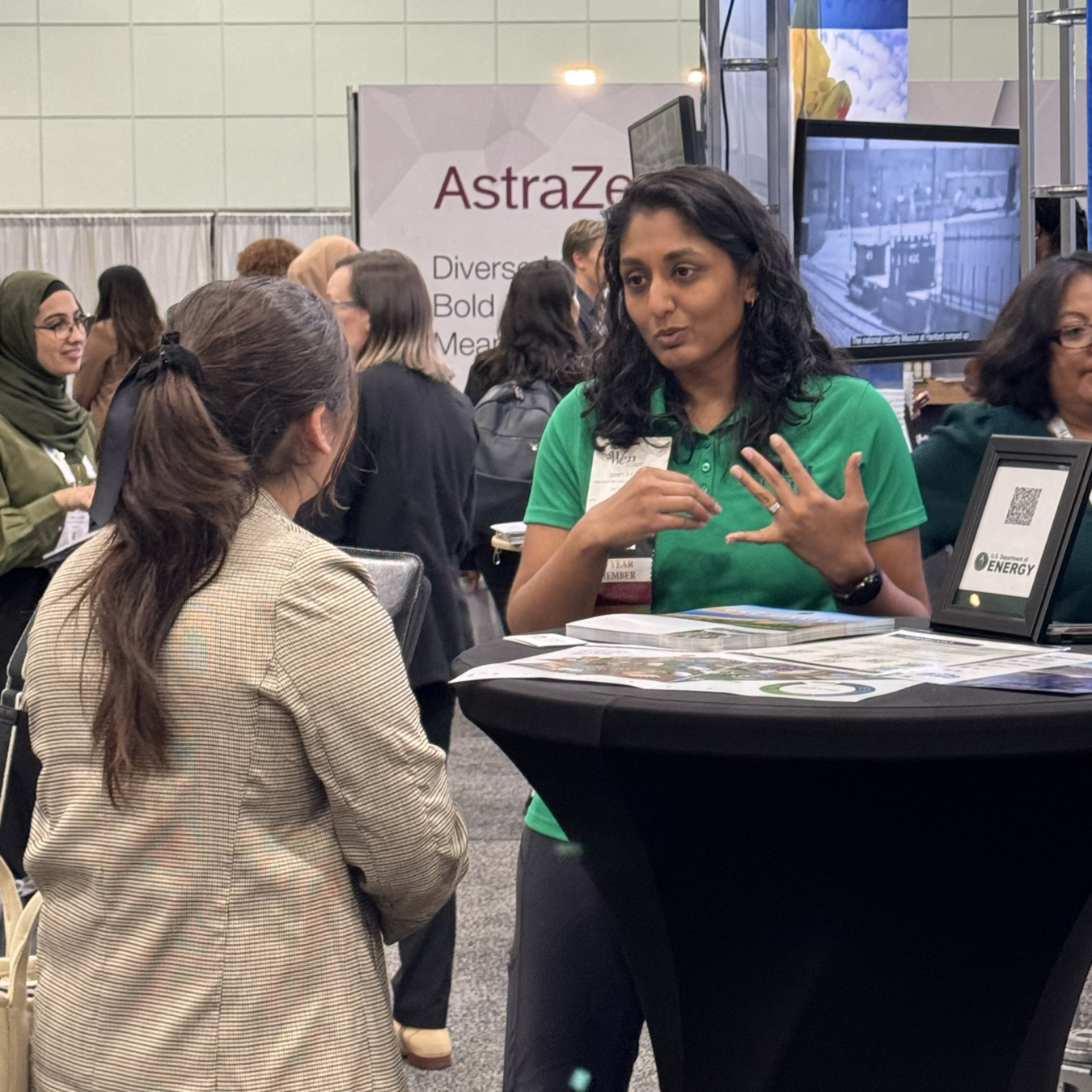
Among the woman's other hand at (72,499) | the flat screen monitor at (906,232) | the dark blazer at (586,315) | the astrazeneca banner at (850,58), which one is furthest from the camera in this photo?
the dark blazer at (586,315)

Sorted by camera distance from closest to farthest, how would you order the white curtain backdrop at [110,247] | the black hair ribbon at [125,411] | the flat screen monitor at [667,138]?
the black hair ribbon at [125,411] → the flat screen monitor at [667,138] → the white curtain backdrop at [110,247]

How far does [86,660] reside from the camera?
1.37 metres

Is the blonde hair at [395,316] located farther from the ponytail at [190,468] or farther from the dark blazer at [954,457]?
the ponytail at [190,468]

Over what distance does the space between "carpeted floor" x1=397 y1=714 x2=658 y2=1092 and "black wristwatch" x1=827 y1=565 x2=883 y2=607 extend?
58.6 inches

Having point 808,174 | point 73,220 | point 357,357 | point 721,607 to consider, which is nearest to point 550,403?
point 357,357

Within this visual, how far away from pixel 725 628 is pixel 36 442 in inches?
109

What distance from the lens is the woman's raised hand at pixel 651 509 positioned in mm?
1524

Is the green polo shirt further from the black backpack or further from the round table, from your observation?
the black backpack

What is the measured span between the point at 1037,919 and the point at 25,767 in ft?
6.00

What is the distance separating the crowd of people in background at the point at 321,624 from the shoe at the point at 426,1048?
4.31 ft

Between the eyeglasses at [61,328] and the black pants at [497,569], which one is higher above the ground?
the eyeglasses at [61,328]

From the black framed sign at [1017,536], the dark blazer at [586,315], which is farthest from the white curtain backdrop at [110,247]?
the black framed sign at [1017,536]

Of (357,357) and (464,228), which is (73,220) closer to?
(464,228)

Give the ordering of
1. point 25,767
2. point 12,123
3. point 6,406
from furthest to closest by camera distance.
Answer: point 12,123
point 6,406
point 25,767
